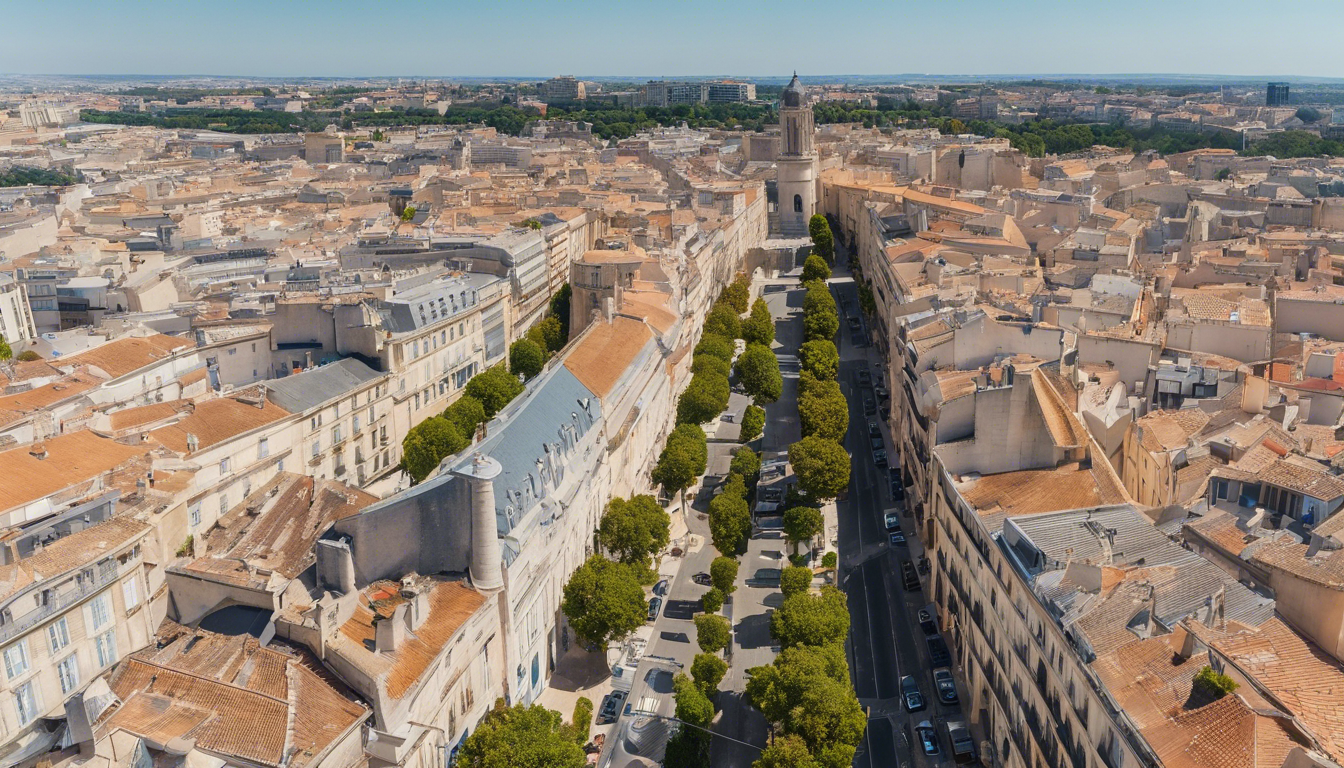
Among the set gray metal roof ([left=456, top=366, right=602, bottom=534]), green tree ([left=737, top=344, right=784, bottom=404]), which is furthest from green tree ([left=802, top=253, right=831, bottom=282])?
gray metal roof ([left=456, top=366, right=602, bottom=534])

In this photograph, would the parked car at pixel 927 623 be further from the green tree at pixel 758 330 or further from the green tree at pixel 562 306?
the green tree at pixel 562 306

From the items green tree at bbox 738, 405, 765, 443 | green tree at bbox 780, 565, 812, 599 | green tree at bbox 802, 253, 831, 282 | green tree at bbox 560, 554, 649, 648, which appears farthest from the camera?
green tree at bbox 802, 253, 831, 282

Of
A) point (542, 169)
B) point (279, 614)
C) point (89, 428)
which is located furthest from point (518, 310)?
point (542, 169)

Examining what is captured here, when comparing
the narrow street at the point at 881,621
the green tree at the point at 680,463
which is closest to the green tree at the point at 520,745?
the narrow street at the point at 881,621

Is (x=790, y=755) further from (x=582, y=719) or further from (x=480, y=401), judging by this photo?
(x=480, y=401)

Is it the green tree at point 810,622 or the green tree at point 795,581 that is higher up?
the green tree at point 810,622

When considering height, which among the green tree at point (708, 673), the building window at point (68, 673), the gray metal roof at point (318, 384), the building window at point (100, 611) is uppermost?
the gray metal roof at point (318, 384)

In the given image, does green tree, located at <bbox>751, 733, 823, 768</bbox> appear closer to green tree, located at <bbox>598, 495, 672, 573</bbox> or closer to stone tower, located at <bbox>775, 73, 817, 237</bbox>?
green tree, located at <bbox>598, 495, 672, 573</bbox>
